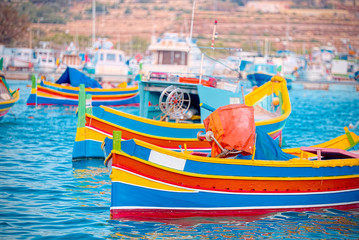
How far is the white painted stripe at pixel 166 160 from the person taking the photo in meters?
8.95

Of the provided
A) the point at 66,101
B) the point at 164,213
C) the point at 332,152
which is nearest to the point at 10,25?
the point at 66,101

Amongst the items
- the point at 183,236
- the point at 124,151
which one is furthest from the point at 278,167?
the point at 124,151

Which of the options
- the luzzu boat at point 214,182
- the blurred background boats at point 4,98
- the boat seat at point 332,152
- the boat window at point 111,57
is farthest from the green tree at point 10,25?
the boat seat at point 332,152

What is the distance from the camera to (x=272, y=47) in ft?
324

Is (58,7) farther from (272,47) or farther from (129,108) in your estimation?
(129,108)

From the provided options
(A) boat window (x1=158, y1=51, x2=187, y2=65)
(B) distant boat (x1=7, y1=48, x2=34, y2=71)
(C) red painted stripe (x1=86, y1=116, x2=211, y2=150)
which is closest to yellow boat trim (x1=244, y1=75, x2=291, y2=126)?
(C) red painted stripe (x1=86, y1=116, x2=211, y2=150)

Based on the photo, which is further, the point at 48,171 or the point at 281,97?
the point at 281,97

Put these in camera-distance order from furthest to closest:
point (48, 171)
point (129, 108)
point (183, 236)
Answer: point (129, 108) → point (48, 171) → point (183, 236)

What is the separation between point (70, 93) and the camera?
29.1m

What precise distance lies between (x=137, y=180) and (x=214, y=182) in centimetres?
149

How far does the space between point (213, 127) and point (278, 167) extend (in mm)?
1519

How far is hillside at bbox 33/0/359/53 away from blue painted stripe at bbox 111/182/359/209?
3229 inches

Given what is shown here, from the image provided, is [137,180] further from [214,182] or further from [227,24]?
[227,24]

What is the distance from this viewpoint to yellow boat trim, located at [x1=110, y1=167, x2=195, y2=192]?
8797mm
